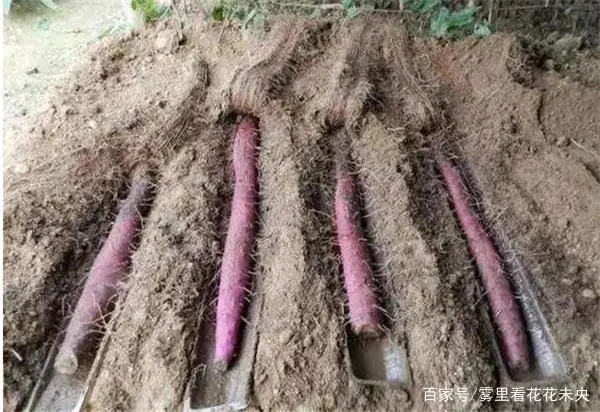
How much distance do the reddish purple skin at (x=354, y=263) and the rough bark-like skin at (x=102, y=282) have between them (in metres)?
0.92

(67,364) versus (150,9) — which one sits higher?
(150,9)

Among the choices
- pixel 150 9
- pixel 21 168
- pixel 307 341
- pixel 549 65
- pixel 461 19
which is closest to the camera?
pixel 307 341

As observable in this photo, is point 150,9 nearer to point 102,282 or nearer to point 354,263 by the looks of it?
point 102,282

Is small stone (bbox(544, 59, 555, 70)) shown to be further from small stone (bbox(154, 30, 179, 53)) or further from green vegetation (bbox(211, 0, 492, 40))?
small stone (bbox(154, 30, 179, 53))

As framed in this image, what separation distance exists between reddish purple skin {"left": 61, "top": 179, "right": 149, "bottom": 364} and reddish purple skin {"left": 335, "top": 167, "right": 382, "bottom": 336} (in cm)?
91

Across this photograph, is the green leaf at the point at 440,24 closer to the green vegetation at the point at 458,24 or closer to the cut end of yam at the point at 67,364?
the green vegetation at the point at 458,24

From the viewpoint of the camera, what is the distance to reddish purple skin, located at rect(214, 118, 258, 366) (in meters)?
2.32

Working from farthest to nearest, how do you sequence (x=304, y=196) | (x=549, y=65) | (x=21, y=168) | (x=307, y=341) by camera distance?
(x=549, y=65), (x=21, y=168), (x=304, y=196), (x=307, y=341)

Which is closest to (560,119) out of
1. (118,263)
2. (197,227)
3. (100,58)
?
(197,227)

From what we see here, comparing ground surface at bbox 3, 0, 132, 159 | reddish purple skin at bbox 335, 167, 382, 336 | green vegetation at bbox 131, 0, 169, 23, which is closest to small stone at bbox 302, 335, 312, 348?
reddish purple skin at bbox 335, 167, 382, 336

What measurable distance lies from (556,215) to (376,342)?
1096mm

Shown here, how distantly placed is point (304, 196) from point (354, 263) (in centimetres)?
44

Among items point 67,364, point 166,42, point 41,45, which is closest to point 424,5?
point 166,42

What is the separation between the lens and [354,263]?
254 centimetres
